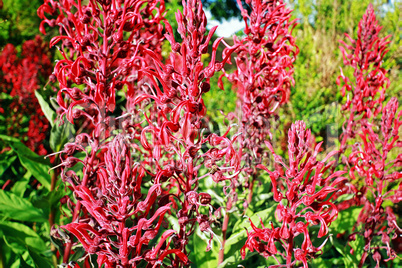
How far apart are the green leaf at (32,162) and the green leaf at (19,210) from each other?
238mm

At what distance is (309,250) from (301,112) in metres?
4.58

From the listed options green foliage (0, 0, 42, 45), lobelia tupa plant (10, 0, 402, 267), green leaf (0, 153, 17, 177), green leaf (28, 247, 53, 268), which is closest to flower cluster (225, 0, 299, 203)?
lobelia tupa plant (10, 0, 402, 267)

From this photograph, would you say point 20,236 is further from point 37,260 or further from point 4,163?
point 4,163

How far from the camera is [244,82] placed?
248 centimetres

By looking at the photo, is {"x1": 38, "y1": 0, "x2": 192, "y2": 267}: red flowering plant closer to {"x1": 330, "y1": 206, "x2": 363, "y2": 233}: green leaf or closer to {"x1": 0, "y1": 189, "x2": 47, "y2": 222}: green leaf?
{"x1": 0, "y1": 189, "x2": 47, "y2": 222}: green leaf

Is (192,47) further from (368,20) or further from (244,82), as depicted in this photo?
(368,20)

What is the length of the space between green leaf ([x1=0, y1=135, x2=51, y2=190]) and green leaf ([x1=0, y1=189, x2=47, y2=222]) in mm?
238

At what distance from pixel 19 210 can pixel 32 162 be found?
0.46 metres

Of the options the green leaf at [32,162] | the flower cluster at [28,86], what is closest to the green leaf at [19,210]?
the green leaf at [32,162]

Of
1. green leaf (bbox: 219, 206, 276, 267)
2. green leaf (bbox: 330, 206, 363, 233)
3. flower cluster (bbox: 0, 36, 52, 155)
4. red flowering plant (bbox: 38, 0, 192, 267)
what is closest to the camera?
red flowering plant (bbox: 38, 0, 192, 267)

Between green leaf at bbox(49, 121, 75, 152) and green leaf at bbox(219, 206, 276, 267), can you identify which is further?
green leaf at bbox(49, 121, 75, 152)

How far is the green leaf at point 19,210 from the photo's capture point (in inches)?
90.2

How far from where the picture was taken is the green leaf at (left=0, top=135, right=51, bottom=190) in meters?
2.38

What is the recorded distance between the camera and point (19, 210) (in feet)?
7.68
